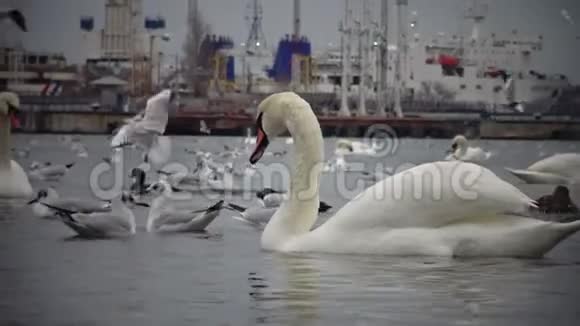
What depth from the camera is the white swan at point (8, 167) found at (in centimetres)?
602

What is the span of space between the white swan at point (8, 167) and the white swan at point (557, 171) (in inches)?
91.8

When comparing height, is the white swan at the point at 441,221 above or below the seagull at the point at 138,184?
above

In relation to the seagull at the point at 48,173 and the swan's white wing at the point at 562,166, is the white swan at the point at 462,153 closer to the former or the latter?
the seagull at the point at 48,173

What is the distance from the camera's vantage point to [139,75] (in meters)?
13.8

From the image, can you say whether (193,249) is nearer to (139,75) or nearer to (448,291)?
(448,291)

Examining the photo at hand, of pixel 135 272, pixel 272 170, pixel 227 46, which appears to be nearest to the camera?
pixel 135 272

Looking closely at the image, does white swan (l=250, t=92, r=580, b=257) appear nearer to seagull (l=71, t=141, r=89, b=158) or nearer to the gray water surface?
the gray water surface

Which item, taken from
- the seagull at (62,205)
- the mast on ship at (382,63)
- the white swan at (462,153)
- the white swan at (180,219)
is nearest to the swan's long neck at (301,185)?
the white swan at (180,219)

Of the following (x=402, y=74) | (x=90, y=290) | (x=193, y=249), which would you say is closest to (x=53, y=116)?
(x=402, y=74)

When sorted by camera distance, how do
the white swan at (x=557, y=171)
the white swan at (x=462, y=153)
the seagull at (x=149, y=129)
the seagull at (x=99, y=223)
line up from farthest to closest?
1. the white swan at (x=462, y=153)
2. the seagull at (x=149, y=129)
3. the white swan at (x=557, y=171)
4. the seagull at (x=99, y=223)

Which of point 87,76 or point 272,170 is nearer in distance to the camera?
point 272,170

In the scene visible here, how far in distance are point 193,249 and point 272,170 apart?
5.09 metres

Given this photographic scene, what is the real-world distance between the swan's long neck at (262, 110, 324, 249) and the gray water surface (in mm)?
86

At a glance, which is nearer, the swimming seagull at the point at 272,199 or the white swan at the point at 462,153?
the swimming seagull at the point at 272,199
